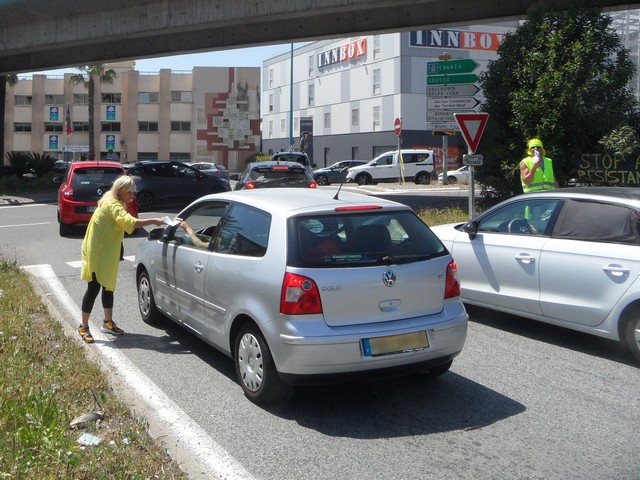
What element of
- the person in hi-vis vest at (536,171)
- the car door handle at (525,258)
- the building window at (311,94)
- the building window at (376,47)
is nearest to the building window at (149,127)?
the building window at (311,94)

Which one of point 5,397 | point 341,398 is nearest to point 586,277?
point 341,398

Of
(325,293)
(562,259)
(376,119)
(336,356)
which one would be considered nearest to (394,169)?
(376,119)

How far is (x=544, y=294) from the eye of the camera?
25.4 feet

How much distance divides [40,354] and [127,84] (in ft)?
235

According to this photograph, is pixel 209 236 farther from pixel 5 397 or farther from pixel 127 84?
pixel 127 84

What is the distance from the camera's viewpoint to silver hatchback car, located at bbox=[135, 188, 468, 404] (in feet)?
17.9

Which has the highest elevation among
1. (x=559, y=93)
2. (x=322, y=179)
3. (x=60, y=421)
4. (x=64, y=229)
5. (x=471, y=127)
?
(x=559, y=93)

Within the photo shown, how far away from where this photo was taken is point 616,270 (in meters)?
7.04

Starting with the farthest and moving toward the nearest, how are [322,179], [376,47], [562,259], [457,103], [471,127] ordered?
[376,47]
[322,179]
[457,103]
[471,127]
[562,259]

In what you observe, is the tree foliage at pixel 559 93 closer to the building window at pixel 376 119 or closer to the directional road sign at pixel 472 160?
the directional road sign at pixel 472 160

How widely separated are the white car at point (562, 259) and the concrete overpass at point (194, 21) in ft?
40.0

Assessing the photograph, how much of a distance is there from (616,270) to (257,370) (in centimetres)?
347

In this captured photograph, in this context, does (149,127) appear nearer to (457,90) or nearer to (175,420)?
(457,90)

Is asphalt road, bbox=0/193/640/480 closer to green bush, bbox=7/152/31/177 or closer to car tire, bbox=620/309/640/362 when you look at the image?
car tire, bbox=620/309/640/362
